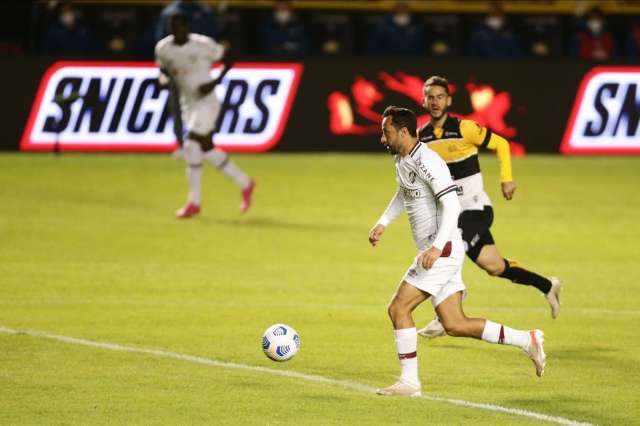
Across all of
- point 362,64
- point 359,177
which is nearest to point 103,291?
point 359,177

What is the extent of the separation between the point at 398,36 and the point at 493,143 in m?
14.8

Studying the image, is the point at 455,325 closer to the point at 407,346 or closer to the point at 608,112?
the point at 407,346

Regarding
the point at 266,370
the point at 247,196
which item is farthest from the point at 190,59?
the point at 266,370

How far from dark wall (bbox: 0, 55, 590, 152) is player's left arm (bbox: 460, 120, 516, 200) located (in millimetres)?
12435

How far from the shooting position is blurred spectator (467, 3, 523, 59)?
86.1ft

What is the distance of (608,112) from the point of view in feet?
80.0

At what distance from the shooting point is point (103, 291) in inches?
539

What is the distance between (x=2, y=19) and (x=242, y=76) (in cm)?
587

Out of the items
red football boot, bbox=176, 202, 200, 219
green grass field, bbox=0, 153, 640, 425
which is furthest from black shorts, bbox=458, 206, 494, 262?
red football boot, bbox=176, 202, 200, 219

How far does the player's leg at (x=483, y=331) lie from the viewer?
9.46 metres

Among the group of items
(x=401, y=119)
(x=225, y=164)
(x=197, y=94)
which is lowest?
(x=225, y=164)

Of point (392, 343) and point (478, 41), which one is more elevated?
point (392, 343)

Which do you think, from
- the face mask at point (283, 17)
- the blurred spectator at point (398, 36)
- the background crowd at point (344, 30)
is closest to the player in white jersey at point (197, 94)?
the background crowd at point (344, 30)

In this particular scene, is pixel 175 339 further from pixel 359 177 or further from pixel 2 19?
pixel 2 19
